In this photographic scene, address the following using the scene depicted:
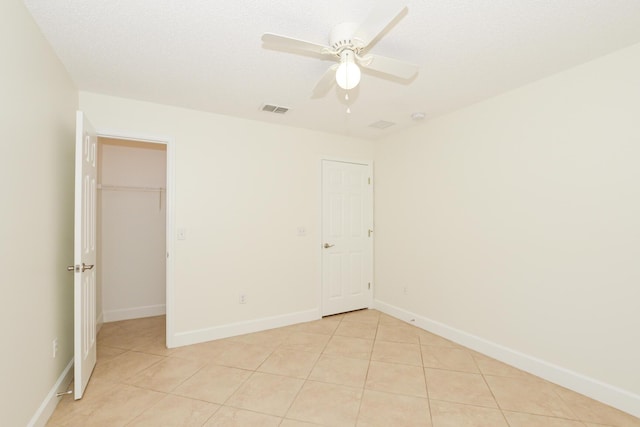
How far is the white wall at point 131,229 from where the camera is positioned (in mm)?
3912

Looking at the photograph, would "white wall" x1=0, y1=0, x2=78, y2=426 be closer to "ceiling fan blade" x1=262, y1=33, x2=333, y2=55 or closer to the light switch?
the light switch

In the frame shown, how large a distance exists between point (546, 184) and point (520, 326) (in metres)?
1.26

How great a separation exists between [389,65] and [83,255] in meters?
2.54

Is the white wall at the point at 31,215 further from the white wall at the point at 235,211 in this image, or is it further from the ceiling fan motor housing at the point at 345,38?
the ceiling fan motor housing at the point at 345,38

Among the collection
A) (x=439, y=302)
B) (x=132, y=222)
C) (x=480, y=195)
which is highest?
(x=480, y=195)

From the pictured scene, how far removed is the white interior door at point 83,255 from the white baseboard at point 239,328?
0.74m

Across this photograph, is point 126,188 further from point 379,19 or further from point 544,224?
point 544,224

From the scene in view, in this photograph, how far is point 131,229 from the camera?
4055 mm

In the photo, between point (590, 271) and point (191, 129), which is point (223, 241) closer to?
point (191, 129)

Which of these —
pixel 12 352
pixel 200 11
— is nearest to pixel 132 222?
pixel 12 352

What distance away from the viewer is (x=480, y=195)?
3.01 m

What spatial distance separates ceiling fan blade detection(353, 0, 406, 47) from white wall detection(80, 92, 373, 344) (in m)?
2.18

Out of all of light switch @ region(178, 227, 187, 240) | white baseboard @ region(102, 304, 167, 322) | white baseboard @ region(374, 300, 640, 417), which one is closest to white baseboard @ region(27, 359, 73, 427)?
light switch @ region(178, 227, 187, 240)

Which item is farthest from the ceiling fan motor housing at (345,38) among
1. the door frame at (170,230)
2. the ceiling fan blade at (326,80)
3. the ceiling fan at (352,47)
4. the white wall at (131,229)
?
the white wall at (131,229)
